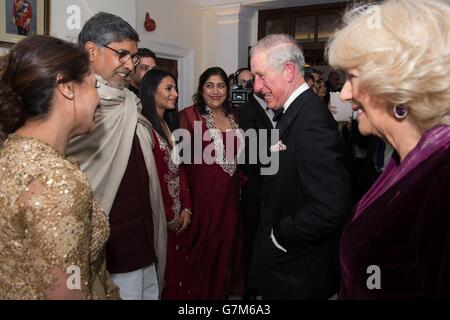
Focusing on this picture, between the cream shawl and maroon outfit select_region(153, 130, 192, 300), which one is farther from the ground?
the cream shawl

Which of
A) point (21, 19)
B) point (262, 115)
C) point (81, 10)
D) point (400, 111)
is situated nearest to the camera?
point (400, 111)

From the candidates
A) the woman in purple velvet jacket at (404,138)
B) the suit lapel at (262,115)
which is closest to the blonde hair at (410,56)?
the woman in purple velvet jacket at (404,138)

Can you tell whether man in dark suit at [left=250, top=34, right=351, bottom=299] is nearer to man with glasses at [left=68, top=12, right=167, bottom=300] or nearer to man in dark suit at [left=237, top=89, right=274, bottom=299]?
man with glasses at [left=68, top=12, right=167, bottom=300]

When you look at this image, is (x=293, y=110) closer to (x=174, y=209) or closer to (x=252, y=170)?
(x=174, y=209)

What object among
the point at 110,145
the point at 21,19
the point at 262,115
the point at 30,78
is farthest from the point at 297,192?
the point at 21,19

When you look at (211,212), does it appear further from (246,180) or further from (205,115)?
(205,115)

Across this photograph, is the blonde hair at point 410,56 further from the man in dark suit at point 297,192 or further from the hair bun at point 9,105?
the hair bun at point 9,105

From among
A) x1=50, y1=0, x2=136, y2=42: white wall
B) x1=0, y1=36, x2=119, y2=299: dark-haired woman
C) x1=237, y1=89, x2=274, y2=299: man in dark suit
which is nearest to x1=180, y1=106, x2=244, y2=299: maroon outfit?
x1=237, y1=89, x2=274, y2=299: man in dark suit

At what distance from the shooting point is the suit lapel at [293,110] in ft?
5.34

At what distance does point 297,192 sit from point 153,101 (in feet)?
3.99

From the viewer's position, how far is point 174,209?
236 centimetres

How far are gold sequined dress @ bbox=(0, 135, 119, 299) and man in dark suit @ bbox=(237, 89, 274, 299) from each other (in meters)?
1.99

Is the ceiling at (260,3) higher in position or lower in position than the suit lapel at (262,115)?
higher

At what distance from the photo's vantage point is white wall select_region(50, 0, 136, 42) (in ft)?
11.5
